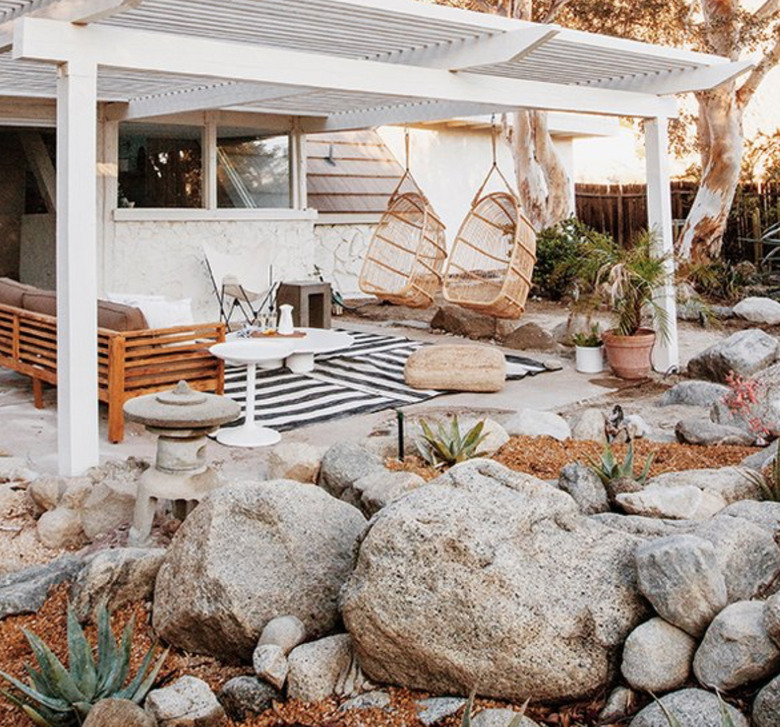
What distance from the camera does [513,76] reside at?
796 cm

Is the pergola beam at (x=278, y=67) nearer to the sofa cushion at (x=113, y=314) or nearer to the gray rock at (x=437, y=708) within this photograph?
the sofa cushion at (x=113, y=314)

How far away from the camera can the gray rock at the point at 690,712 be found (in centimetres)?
248

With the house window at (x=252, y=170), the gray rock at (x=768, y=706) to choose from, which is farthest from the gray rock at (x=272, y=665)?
the house window at (x=252, y=170)

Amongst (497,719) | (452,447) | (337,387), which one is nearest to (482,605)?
(497,719)

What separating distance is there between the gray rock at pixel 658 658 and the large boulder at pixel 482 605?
3.1 inches

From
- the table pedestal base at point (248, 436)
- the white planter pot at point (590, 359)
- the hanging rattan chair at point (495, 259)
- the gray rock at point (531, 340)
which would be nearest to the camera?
the table pedestal base at point (248, 436)

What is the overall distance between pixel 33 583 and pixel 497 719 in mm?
2061

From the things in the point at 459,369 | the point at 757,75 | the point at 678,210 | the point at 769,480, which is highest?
the point at 757,75

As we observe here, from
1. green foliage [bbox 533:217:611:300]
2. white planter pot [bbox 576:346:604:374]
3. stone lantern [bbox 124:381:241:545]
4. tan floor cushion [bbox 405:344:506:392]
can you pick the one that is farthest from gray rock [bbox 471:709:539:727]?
green foliage [bbox 533:217:611:300]

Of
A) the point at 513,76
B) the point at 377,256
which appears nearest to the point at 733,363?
the point at 513,76

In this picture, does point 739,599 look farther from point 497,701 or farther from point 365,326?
point 365,326

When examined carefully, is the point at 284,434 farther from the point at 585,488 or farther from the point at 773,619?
the point at 773,619

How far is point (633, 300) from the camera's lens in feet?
26.8

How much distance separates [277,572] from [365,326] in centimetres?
821
